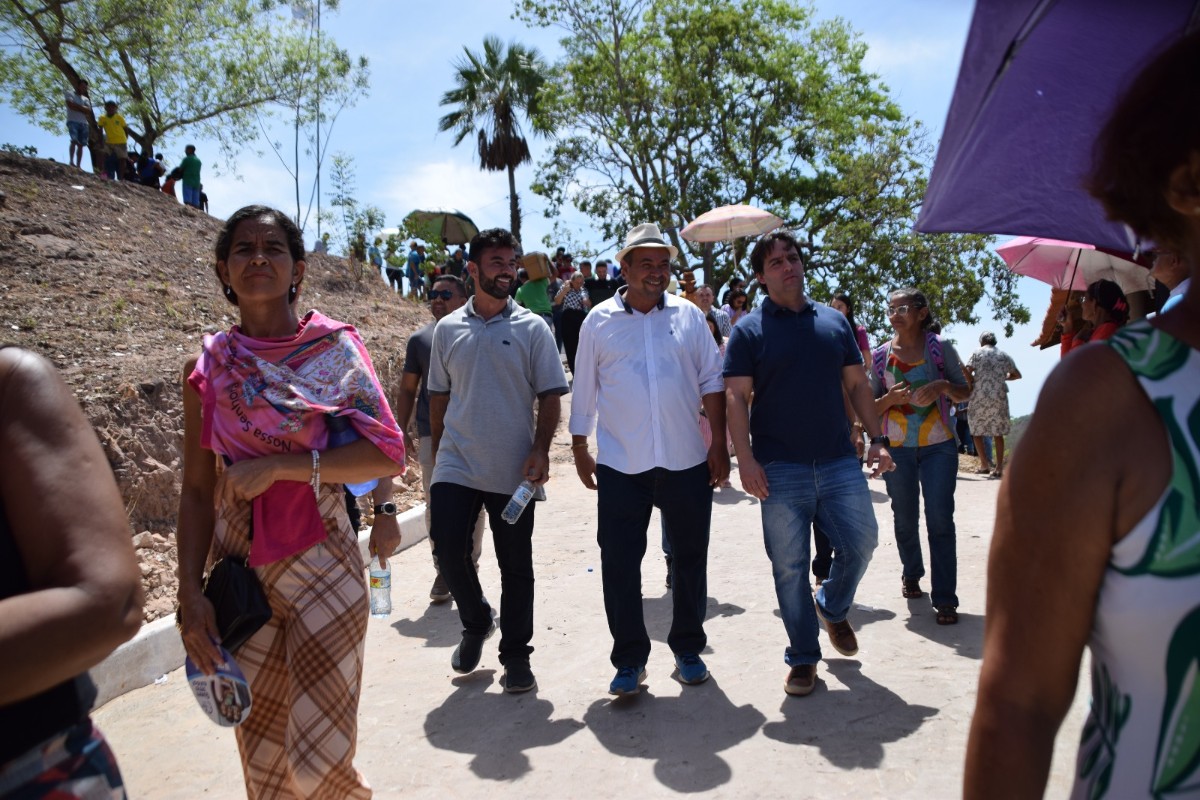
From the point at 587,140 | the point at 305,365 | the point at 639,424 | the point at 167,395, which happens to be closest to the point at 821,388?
the point at 639,424

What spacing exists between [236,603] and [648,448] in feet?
8.33

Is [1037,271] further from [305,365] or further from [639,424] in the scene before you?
[305,365]

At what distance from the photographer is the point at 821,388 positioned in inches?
205

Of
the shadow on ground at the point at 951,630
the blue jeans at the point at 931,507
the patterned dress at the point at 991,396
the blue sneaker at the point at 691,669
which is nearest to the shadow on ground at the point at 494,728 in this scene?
the blue sneaker at the point at 691,669

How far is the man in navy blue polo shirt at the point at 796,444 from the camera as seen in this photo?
5.12 metres

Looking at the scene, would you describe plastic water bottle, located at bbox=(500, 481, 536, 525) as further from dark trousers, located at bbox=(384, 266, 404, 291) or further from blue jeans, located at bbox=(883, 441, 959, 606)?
dark trousers, located at bbox=(384, 266, 404, 291)

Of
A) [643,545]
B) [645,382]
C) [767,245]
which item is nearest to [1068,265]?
[767,245]

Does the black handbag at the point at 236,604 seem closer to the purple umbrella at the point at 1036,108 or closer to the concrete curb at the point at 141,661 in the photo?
the purple umbrella at the point at 1036,108

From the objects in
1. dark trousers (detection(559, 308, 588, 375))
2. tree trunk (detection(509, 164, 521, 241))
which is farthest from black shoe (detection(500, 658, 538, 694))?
tree trunk (detection(509, 164, 521, 241))

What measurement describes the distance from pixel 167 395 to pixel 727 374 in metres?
5.38

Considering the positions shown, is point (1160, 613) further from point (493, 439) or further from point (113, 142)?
point (113, 142)

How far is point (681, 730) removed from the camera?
15.6ft

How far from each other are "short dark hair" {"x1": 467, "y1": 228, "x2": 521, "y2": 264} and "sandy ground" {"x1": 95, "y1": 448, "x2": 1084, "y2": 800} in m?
2.36

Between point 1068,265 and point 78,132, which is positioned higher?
point 78,132
